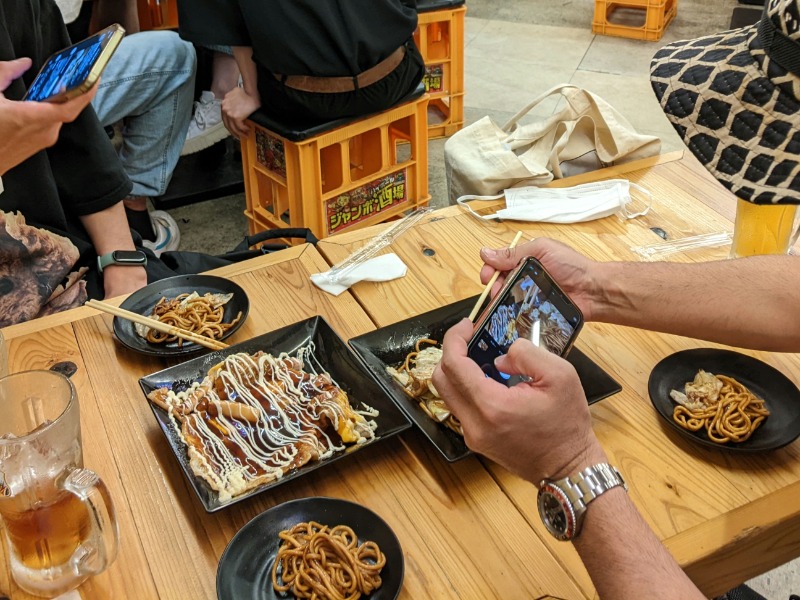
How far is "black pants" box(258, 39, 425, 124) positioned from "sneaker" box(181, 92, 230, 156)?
748 millimetres

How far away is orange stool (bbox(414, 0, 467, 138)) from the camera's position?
Result: 352 centimetres

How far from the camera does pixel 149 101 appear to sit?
9.30 feet

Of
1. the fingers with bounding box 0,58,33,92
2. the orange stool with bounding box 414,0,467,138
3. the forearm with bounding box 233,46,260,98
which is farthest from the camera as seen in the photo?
the orange stool with bounding box 414,0,467,138

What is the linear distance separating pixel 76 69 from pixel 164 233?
1812 millimetres

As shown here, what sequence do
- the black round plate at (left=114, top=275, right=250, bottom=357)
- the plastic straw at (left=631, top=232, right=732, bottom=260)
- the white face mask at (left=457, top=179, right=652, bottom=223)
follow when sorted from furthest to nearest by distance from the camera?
the white face mask at (left=457, top=179, right=652, bottom=223) < the plastic straw at (left=631, top=232, right=732, bottom=260) < the black round plate at (left=114, top=275, right=250, bottom=357)

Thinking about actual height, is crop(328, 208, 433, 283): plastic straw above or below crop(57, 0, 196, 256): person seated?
above

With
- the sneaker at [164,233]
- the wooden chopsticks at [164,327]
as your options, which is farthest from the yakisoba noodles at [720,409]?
the sneaker at [164,233]

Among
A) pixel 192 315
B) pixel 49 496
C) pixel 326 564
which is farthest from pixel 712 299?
pixel 49 496

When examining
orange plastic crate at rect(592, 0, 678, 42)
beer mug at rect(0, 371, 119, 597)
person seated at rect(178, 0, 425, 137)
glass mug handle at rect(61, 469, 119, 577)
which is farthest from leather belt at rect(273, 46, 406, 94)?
orange plastic crate at rect(592, 0, 678, 42)

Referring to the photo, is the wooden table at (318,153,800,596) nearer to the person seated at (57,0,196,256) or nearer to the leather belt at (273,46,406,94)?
the leather belt at (273,46,406,94)

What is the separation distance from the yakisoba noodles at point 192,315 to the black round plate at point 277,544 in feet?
1.46

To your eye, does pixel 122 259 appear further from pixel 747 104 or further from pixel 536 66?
pixel 536 66

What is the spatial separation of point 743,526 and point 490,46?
4.54 m

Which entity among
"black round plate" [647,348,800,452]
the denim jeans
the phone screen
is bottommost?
the denim jeans
